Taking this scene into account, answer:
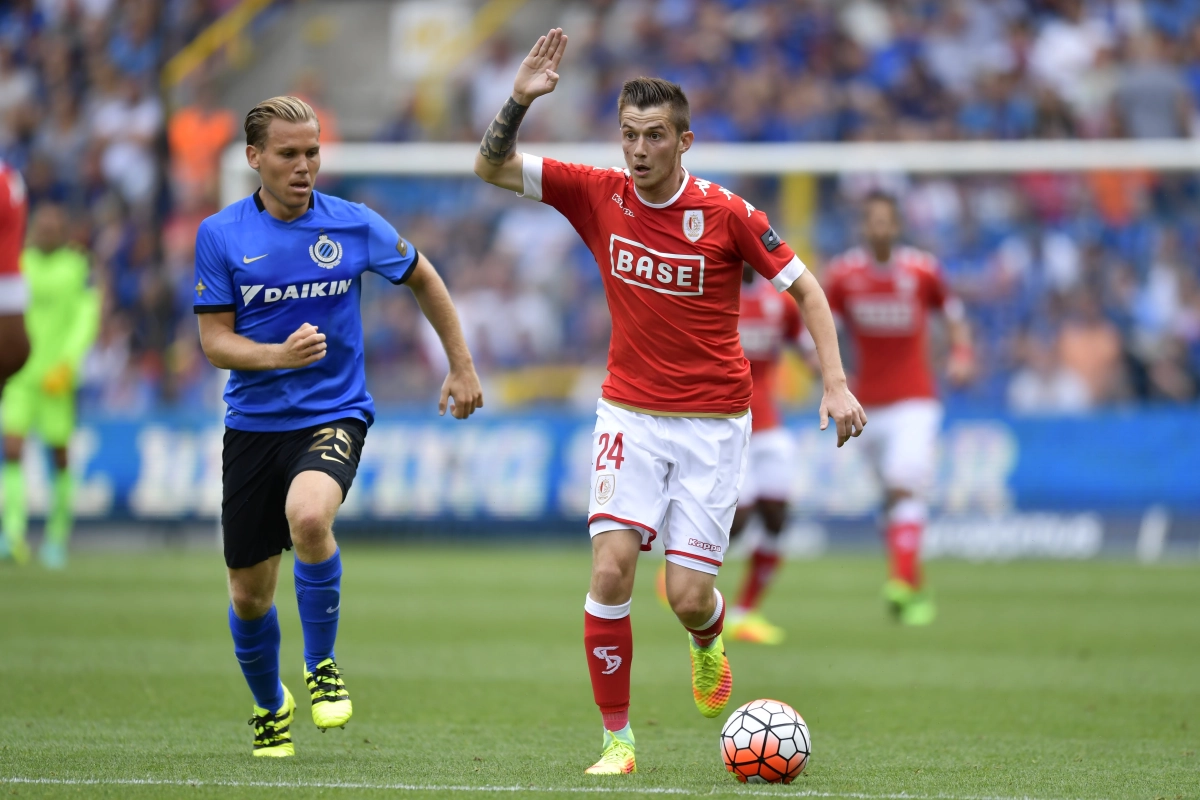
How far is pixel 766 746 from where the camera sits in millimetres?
5602

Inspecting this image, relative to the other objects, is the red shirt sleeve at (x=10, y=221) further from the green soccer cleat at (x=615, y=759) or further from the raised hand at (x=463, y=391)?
the green soccer cleat at (x=615, y=759)

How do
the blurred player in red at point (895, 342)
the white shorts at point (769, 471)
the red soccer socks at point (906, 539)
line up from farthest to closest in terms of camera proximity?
the blurred player in red at point (895, 342) < the red soccer socks at point (906, 539) < the white shorts at point (769, 471)

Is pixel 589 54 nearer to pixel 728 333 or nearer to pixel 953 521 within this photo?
pixel 953 521

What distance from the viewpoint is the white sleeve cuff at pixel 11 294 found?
6438 mm

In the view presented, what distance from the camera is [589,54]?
21797 mm

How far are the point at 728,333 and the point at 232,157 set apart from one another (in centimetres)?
1190

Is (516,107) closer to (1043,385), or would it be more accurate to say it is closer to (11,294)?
(11,294)

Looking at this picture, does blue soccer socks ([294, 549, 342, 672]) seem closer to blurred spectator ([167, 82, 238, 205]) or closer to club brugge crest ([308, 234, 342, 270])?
club brugge crest ([308, 234, 342, 270])

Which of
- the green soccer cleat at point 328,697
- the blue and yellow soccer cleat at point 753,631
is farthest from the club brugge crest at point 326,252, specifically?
the blue and yellow soccer cleat at point 753,631

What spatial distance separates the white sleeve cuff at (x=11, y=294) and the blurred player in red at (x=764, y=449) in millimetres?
5346

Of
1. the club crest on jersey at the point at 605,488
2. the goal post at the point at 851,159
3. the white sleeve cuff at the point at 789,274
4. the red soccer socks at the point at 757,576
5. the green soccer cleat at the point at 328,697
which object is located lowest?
the red soccer socks at the point at 757,576

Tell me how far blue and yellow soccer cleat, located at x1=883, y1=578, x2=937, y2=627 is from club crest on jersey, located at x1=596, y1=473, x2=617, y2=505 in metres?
5.37

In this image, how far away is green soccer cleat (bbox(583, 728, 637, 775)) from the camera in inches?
225

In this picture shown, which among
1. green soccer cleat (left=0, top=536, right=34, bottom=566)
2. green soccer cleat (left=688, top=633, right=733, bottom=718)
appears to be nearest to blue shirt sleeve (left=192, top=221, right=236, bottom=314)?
green soccer cleat (left=688, top=633, right=733, bottom=718)
